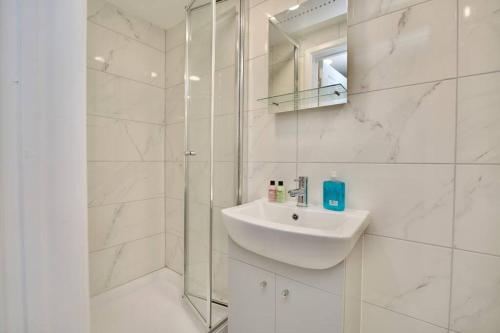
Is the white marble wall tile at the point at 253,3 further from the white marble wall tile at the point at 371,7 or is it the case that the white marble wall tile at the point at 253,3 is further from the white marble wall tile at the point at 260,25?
the white marble wall tile at the point at 371,7

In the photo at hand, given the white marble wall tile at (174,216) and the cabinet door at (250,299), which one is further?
the white marble wall tile at (174,216)

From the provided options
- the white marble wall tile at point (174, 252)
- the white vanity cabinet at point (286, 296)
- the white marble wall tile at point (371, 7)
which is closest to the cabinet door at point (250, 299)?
the white vanity cabinet at point (286, 296)

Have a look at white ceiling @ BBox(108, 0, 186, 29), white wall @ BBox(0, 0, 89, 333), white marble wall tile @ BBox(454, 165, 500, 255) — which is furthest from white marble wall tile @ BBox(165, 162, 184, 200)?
white marble wall tile @ BBox(454, 165, 500, 255)

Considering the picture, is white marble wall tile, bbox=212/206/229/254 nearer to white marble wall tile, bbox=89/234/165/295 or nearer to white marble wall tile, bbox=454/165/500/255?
white marble wall tile, bbox=89/234/165/295

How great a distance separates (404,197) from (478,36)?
62 cm

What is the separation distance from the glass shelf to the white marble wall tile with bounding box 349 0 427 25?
0.32m

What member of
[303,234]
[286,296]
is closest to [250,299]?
[286,296]

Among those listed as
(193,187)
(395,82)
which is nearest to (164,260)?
(193,187)

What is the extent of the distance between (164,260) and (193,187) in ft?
3.06

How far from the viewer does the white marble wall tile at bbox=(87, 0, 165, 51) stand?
149 centimetres

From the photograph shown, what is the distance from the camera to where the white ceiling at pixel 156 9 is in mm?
1582

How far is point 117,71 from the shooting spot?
1.61 metres

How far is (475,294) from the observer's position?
78cm

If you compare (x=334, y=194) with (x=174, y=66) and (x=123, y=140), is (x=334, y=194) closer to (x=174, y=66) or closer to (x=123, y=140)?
(x=123, y=140)
